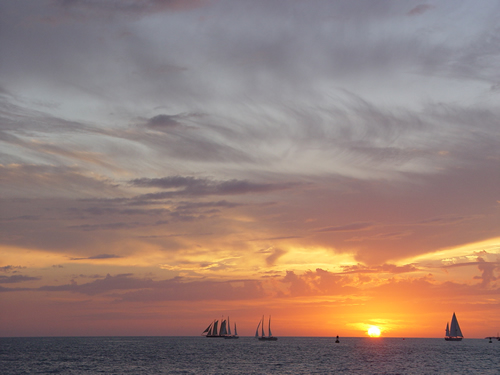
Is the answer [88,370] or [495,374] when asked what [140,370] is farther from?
[495,374]

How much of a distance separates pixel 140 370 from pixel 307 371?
4305 cm

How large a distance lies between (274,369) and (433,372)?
40711 mm

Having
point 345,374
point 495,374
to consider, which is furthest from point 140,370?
point 495,374

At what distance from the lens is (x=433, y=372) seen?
12744 cm

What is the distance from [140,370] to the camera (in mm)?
128125

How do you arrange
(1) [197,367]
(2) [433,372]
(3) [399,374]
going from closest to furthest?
(3) [399,374]
(2) [433,372]
(1) [197,367]

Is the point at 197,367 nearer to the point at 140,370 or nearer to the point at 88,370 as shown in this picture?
the point at 140,370

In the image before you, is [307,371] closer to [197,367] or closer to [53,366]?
[197,367]

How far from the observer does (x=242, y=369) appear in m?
132

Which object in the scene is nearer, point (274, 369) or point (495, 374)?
point (495, 374)

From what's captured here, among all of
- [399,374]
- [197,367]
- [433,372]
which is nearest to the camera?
[399,374]

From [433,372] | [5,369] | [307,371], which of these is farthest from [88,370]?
[433,372]

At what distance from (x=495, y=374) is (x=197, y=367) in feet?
251

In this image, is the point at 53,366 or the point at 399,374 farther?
the point at 53,366
